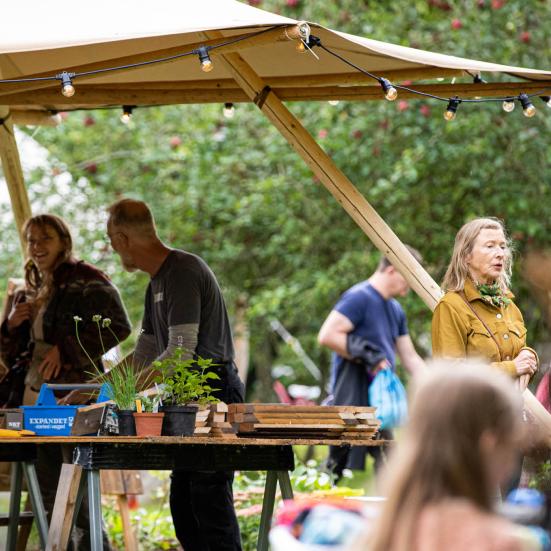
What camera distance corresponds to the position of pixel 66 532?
487 cm

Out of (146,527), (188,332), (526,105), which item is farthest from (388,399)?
(526,105)

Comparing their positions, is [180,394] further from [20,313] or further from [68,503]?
[20,313]

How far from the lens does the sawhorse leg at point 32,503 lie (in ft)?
19.2

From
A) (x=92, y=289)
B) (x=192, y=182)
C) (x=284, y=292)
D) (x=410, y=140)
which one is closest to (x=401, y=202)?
(x=410, y=140)

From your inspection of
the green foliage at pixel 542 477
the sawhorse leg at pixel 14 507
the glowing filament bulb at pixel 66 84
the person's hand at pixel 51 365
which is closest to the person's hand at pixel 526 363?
the green foliage at pixel 542 477

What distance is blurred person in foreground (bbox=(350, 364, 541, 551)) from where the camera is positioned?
2432 millimetres

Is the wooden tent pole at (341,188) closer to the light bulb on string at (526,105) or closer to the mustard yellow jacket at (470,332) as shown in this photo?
the mustard yellow jacket at (470,332)

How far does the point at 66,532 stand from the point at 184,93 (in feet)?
9.02

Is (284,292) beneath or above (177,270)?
above

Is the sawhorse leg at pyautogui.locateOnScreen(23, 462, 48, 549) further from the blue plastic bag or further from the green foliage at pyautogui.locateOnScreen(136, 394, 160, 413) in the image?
the blue plastic bag

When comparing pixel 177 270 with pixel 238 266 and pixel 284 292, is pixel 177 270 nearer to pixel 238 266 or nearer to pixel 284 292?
pixel 284 292

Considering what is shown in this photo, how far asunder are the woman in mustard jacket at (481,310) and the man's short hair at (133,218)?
5.21 feet

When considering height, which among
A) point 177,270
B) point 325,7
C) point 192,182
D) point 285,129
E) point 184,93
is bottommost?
point 177,270

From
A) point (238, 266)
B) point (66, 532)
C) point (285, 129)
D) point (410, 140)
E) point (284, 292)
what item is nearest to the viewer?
point (66, 532)
